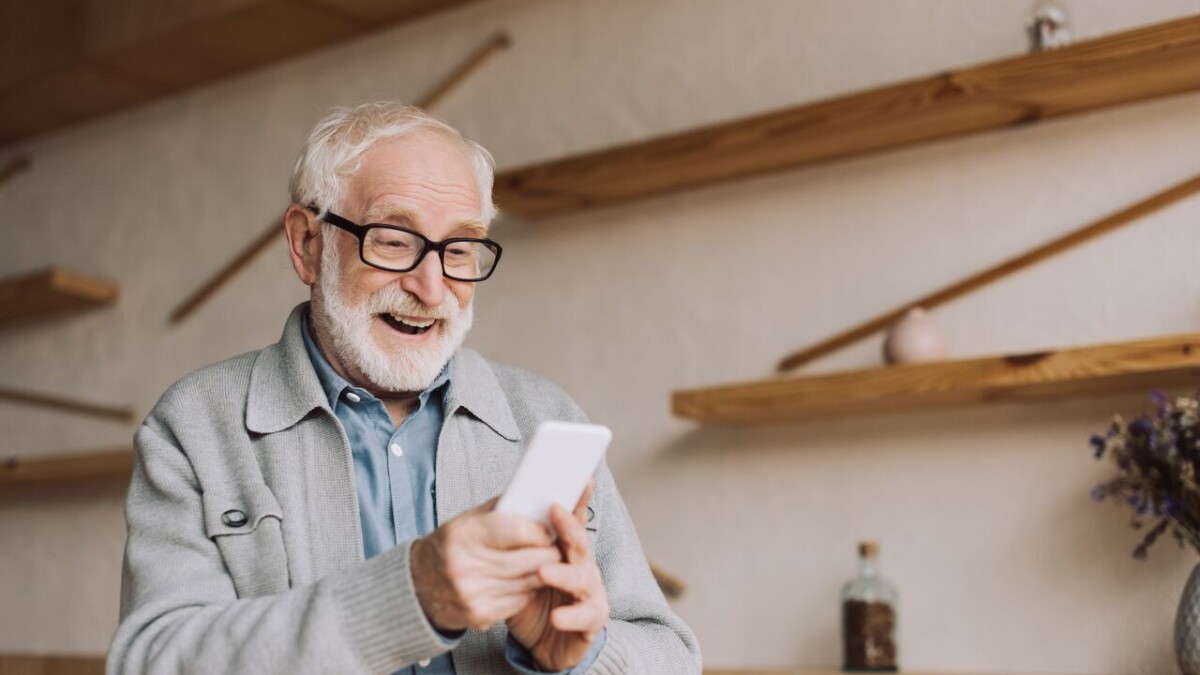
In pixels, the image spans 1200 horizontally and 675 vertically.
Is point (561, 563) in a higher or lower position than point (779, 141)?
lower

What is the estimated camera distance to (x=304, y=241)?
5.98 feet

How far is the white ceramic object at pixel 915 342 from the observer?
8.52ft

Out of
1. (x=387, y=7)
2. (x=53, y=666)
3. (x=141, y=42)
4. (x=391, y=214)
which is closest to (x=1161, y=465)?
(x=391, y=214)

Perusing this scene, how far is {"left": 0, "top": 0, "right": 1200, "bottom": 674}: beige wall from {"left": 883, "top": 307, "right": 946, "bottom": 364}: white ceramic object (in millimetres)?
126

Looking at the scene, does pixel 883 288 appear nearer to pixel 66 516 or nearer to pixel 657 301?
pixel 657 301

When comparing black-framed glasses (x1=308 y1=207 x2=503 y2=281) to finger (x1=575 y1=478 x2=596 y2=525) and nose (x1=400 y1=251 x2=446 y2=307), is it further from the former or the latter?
finger (x1=575 y1=478 x2=596 y2=525)

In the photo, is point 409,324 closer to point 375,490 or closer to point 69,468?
point 375,490

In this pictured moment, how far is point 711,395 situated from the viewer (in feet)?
9.29

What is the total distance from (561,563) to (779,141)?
1621 mm

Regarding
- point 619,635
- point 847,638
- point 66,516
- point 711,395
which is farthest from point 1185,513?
point 66,516

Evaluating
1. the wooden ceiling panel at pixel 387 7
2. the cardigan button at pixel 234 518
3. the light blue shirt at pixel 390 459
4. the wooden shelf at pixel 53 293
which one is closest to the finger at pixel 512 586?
the light blue shirt at pixel 390 459

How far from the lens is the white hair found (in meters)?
1.74

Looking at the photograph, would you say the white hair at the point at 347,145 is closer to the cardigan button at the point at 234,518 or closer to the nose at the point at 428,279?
the nose at the point at 428,279

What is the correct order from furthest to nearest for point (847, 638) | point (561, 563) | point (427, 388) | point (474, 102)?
point (474, 102) → point (847, 638) → point (427, 388) → point (561, 563)
